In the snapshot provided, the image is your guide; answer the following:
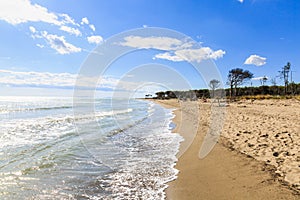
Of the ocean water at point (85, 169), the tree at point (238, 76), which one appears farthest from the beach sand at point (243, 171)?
the tree at point (238, 76)

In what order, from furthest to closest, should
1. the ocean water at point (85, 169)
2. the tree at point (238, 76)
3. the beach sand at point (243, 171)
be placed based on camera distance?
the tree at point (238, 76)
the ocean water at point (85, 169)
the beach sand at point (243, 171)

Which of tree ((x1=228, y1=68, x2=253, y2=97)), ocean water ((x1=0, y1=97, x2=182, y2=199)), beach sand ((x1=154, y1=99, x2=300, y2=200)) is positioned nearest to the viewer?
beach sand ((x1=154, y1=99, x2=300, y2=200))

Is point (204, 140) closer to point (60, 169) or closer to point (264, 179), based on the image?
point (264, 179)

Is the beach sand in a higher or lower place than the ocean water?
higher

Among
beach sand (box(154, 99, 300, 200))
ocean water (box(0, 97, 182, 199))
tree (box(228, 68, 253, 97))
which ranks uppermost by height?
tree (box(228, 68, 253, 97))

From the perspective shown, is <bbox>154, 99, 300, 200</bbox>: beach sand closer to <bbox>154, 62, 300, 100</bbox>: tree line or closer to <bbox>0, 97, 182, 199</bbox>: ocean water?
<bbox>0, 97, 182, 199</bbox>: ocean water

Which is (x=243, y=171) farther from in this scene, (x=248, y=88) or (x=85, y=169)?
(x=248, y=88)

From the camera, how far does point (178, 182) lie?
4836 millimetres

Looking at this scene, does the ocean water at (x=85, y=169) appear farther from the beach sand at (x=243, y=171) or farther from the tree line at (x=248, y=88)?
the tree line at (x=248, y=88)

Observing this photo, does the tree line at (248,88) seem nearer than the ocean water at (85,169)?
No

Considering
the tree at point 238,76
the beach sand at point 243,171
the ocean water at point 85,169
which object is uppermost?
the tree at point 238,76

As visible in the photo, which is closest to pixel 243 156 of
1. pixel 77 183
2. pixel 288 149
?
pixel 288 149

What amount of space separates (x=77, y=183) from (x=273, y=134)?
7212 mm

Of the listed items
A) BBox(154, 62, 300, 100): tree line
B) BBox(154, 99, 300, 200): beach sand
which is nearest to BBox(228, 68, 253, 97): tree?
BBox(154, 62, 300, 100): tree line
